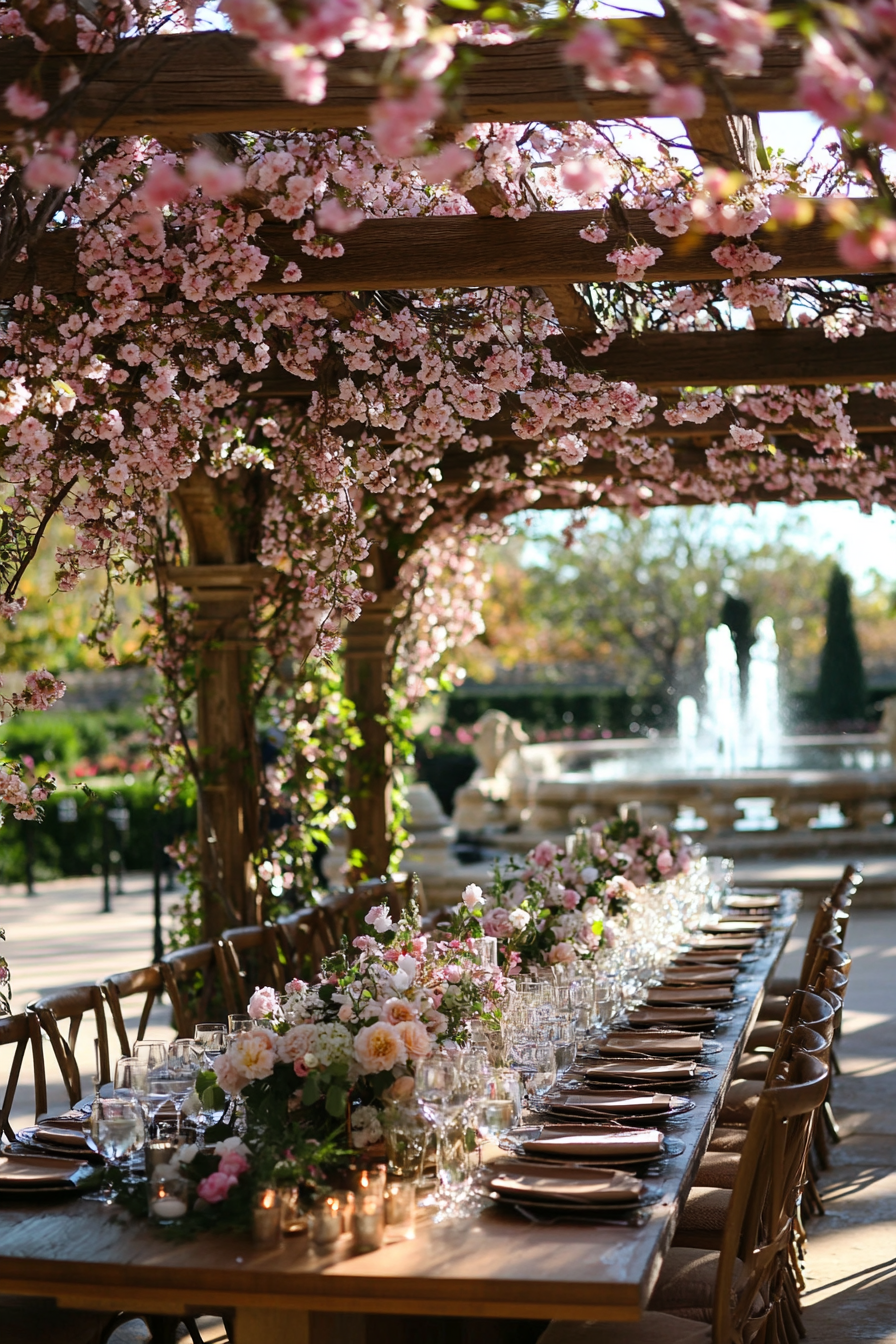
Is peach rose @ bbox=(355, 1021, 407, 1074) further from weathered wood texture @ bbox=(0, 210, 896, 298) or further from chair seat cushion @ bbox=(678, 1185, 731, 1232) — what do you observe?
weathered wood texture @ bbox=(0, 210, 896, 298)

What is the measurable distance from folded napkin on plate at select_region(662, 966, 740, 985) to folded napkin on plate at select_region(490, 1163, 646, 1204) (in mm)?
2012

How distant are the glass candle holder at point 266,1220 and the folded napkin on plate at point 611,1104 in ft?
2.63

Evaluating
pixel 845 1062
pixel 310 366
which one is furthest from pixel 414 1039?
pixel 845 1062

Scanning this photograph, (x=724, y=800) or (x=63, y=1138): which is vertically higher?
(x=724, y=800)

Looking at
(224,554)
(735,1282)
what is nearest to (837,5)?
(735,1282)

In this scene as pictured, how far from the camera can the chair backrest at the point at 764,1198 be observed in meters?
2.64

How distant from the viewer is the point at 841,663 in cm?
2247

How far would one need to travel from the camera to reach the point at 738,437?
17.2 ft

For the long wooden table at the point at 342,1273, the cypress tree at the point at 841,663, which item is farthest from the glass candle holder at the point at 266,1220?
the cypress tree at the point at 841,663

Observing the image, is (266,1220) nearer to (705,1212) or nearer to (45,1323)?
(45,1323)

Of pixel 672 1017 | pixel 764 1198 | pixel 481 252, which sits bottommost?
pixel 764 1198

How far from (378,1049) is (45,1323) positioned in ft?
3.27

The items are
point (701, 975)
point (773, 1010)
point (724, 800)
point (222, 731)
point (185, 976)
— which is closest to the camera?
point (701, 975)

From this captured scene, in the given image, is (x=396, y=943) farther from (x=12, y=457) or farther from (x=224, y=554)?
(x=224, y=554)
